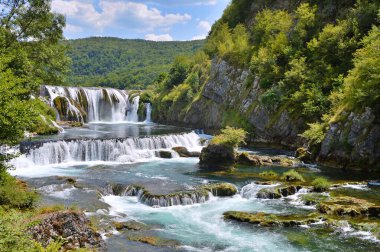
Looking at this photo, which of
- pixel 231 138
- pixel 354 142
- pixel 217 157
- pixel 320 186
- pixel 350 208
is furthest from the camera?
pixel 217 157

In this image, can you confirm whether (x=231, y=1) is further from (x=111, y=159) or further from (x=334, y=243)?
(x=334, y=243)

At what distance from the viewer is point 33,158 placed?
33.5 m

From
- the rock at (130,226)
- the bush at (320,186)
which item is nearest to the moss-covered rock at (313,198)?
the bush at (320,186)

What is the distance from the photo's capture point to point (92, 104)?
71.6 meters

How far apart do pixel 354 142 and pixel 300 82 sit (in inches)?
539

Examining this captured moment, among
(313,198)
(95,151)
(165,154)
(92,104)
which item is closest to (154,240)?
(313,198)

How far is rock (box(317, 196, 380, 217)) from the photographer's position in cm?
1970

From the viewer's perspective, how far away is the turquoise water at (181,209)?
16.4 m

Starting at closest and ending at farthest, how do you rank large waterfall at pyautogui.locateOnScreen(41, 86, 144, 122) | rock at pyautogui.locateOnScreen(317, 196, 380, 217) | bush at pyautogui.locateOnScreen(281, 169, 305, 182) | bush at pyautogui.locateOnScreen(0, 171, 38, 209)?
bush at pyautogui.locateOnScreen(0, 171, 38, 209)
rock at pyautogui.locateOnScreen(317, 196, 380, 217)
bush at pyautogui.locateOnScreen(281, 169, 305, 182)
large waterfall at pyautogui.locateOnScreen(41, 86, 144, 122)

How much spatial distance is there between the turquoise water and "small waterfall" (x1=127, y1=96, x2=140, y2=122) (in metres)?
42.9

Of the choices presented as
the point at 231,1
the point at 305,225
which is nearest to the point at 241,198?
the point at 305,225

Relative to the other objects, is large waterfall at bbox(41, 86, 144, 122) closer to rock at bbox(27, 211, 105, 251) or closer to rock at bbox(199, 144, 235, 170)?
rock at bbox(199, 144, 235, 170)

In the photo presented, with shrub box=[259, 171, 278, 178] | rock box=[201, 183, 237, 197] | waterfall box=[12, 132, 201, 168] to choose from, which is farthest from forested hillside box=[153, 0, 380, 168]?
waterfall box=[12, 132, 201, 168]

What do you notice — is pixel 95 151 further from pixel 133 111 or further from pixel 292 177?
pixel 133 111
